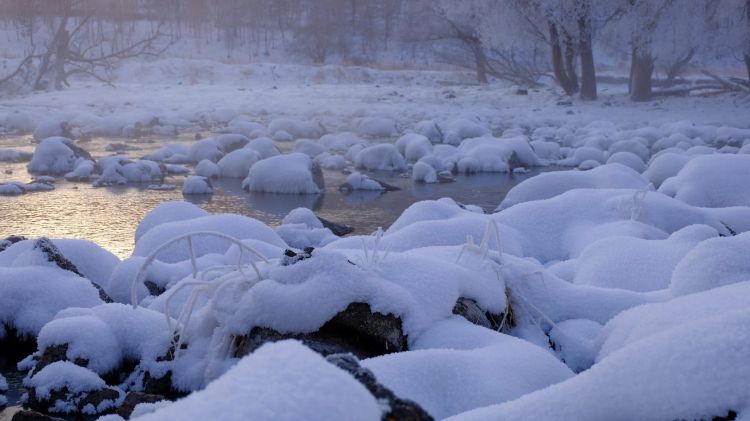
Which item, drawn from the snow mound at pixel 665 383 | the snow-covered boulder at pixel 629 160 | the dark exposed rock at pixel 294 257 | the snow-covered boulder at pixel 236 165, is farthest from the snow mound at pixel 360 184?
the snow mound at pixel 665 383

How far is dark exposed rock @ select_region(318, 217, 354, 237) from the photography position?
769cm

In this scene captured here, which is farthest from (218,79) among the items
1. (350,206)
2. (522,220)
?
(522,220)

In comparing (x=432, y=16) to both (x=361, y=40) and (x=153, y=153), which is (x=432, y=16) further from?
(x=153, y=153)

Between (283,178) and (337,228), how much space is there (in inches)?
106

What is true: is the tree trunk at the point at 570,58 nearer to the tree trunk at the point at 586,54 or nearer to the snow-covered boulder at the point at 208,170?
the tree trunk at the point at 586,54

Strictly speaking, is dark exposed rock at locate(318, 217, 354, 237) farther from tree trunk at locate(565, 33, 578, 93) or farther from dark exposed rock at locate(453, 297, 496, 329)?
tree trunk at locate(565, 33, 578, 93)

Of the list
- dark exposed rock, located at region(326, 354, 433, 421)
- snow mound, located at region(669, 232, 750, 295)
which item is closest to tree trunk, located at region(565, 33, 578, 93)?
snow mound, located at region(669, 232, 750, 295)

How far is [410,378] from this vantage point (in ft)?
8.45

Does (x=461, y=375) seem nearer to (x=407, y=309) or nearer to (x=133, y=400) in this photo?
(x=407, y=309)

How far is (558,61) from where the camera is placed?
23859 millimetres

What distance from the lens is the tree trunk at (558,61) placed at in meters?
22.7

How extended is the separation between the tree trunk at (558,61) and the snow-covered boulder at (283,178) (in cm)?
1391

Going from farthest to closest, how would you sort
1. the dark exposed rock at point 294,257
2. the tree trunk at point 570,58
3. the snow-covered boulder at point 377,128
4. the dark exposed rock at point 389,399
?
1. the tree trunk at point 570,58
2. the snow-covered boulder at point 377,128
3. the dark exposed rock at point 294,257
4. the dark exposed rock at point 389,399

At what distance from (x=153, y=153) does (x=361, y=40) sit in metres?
41.2
